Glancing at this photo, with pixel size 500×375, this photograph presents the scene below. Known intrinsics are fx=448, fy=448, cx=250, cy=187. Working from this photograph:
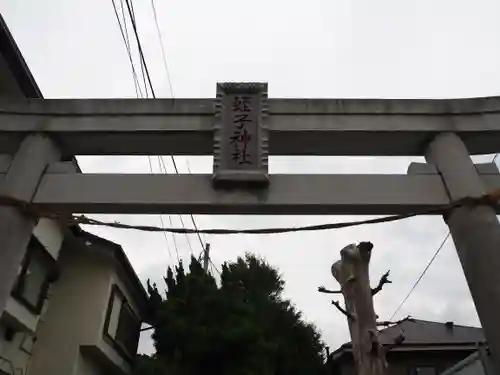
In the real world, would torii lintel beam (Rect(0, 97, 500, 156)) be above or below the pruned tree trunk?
above

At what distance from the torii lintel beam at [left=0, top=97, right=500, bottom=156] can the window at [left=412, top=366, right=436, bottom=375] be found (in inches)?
602

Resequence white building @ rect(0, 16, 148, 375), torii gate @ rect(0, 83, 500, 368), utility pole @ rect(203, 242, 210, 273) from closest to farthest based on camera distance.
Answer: torii gate @ rect(0, 83, 500, 368) < white building @ rect(0, 16, 148, 375) < utility pole @ rect(203, 242, 210, 273)

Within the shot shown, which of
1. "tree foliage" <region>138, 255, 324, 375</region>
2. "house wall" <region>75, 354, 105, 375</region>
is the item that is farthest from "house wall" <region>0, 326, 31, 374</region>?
"tree foliage" <region>138, 255, 324, 375</region>

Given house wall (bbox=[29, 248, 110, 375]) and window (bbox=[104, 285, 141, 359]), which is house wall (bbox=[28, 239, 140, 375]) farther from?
window (bbox=[104, 285, 141, 359])

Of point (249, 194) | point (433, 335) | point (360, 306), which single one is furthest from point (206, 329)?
point (433, 335)

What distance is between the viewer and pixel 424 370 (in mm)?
18438

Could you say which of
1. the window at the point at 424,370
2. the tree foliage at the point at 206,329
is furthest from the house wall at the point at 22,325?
the window at the point at 424,370

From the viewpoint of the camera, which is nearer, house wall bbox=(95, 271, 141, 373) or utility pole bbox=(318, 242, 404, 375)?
utility pole bbox=(318, 242, 404, 375)

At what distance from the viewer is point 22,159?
17.8 feet

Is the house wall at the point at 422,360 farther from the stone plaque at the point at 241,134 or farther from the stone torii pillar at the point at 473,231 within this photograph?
the stone plaque at the point at 241,134

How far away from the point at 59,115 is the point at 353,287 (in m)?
4.52

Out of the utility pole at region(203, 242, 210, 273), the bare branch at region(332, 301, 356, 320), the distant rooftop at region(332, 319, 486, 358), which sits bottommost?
the bare branch at region(332, 301, 356, 320)

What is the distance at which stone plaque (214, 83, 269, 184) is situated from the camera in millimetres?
5262

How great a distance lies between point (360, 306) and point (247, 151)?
8.51 feet
